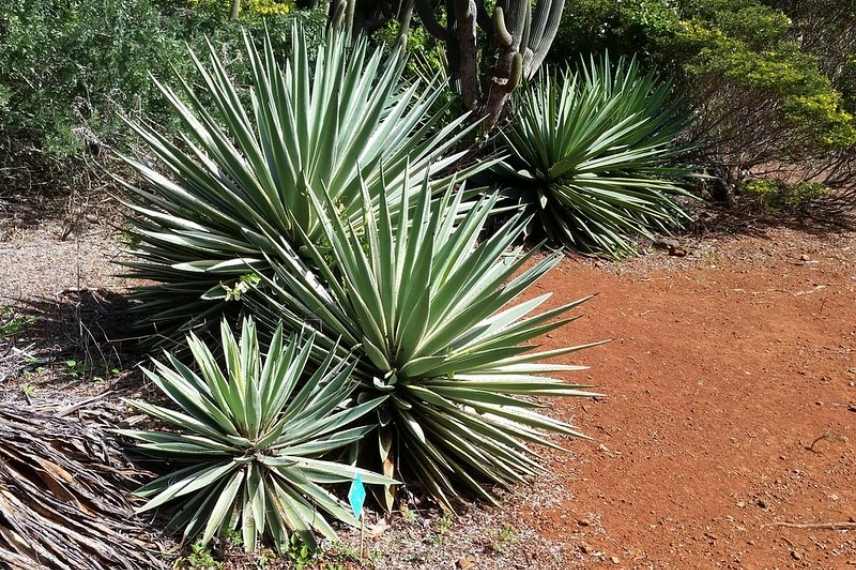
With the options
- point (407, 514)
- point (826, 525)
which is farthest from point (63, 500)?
point (826, 525)

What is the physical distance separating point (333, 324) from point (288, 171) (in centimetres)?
91

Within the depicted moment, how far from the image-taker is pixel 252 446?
135 inches

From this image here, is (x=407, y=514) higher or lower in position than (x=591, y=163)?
lower

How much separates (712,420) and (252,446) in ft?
9.03

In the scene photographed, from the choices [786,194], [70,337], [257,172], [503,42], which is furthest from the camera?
[786,194]

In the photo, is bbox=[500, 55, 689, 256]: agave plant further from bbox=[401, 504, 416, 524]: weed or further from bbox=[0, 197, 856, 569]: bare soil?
bbox=[401, 504, 416, 524]: weed

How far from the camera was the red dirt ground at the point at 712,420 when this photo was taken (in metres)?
3.90

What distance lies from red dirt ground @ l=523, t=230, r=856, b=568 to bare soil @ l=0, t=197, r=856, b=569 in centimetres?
1

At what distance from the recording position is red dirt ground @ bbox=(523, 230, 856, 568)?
12.8ft

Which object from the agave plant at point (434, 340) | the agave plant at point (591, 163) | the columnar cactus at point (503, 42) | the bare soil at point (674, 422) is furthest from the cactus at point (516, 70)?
the agave plant at point (434, 340)

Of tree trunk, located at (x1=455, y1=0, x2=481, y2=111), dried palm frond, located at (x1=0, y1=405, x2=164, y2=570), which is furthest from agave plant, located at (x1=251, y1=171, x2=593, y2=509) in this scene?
tree trunk, located at (x1=455, y1=0, x2=481, y2=111)

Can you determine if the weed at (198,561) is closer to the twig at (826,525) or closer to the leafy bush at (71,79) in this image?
the twig at (826,525)

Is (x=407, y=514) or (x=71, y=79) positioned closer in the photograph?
(x=407, y=514)

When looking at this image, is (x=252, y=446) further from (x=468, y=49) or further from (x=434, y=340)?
(x=468, y=49)
